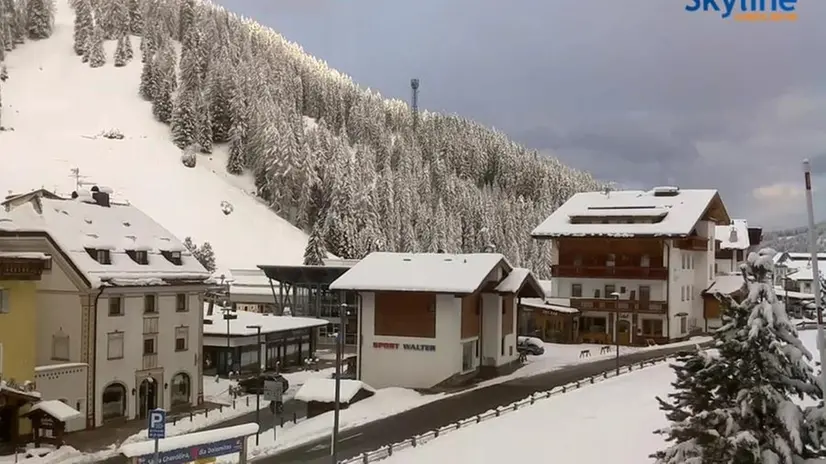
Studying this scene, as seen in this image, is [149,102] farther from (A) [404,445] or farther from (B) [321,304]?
(A) [404,445]

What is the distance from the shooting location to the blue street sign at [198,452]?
942 inches

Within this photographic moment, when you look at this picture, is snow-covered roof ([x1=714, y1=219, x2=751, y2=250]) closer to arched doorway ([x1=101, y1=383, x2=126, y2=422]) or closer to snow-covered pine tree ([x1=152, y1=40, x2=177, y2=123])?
A: arched doorway ([x1=101, y1=383, x2=126, y2=422])

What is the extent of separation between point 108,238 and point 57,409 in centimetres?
1198

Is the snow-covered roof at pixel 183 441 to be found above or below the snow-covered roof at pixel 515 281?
below

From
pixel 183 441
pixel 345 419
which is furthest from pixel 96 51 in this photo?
pixel 183 441

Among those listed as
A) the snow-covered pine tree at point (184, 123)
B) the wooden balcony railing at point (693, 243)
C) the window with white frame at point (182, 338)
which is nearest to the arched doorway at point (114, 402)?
the window with white frame at point (182, 338)

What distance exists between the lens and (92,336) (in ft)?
135

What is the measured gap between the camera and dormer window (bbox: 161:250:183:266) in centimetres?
4791

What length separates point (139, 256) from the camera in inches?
1816

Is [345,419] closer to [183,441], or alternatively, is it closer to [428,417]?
[428,417]

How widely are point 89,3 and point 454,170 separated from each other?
9386 cm

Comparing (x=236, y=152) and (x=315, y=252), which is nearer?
(x=315, y=252)

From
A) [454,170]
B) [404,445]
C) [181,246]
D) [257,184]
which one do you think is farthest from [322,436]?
[454,170]

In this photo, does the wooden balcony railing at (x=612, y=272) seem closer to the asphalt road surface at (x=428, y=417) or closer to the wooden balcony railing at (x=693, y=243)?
the wooden balcony railing at (x=693, y=243)
